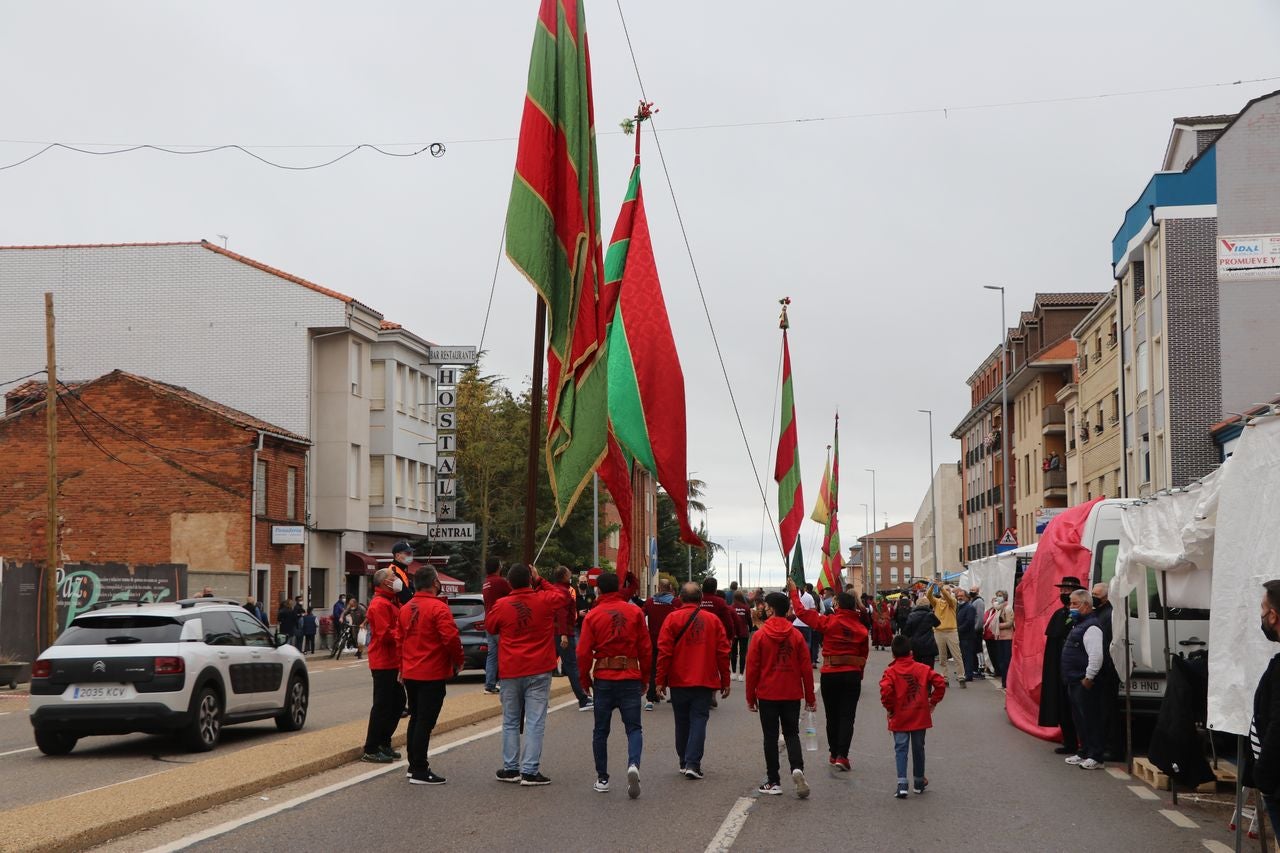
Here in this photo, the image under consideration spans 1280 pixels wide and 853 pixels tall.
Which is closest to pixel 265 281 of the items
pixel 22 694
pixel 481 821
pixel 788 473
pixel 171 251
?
pixel 171 251

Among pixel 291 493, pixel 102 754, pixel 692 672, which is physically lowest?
pixel 102 754

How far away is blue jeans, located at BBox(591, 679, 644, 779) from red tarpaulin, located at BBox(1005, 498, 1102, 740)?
6995mm

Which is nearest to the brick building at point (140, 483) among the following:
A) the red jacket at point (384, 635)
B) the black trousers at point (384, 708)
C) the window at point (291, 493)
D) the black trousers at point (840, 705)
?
the window at point (291, 493)

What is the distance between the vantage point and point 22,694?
2655cm

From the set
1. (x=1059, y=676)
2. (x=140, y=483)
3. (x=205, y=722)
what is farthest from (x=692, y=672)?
(x=140, y=483)

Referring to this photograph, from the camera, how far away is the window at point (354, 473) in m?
50.2

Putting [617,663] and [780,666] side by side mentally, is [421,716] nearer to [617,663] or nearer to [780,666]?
[617,663]

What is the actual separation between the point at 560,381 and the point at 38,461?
34.4m

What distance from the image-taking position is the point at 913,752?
1188 centimetres

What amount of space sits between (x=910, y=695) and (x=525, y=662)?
3.23 meters

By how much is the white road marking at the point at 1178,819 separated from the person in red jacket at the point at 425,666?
228 inches

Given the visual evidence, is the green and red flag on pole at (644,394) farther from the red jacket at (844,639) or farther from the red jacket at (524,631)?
the red jacket at (524,631)

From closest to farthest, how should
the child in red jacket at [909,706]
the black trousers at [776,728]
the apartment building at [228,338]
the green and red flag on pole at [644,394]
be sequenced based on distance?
the black trousers at [776,728]
the child in red jacket at [909,706]
the green and red flag on pole at [644,394]
the apartment building at [228,338]

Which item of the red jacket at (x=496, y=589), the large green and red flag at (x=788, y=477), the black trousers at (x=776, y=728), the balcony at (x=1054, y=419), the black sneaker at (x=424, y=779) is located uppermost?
the balcony at (x=1054, y=419)
